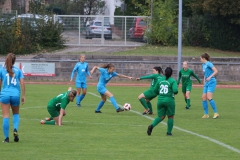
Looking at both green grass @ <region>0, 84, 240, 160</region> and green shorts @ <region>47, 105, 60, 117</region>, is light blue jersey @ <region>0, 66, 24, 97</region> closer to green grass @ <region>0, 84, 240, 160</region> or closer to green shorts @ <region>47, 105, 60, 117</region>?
green grass @ <region>0, 84, 240, 160</region>

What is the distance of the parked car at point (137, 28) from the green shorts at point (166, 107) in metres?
33.3

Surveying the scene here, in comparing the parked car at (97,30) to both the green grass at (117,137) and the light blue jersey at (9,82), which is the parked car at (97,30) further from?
the light blue jersey at (9,82)

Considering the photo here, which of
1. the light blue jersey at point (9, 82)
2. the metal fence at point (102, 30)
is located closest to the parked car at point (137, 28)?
the metal fence at point (102, 30)

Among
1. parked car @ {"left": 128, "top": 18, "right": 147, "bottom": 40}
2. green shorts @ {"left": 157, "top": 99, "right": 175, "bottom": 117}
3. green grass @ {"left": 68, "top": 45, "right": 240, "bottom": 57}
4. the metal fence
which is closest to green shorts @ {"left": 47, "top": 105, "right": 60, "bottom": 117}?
green shorts @ {"left": 157, "top": 99, "right": 175, "bottom": 117}

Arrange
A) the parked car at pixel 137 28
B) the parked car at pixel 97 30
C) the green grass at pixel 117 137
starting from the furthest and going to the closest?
the parked car at pixel 137 28, the parked car at pixel 97 30, the green grass at pixel 117 137

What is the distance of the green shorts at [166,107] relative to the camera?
13.5m

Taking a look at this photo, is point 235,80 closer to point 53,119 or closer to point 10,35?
point 10,35

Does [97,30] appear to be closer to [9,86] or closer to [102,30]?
[102,30]

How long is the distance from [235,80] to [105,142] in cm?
2540

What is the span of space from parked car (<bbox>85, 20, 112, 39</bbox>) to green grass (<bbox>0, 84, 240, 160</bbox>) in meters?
23.9

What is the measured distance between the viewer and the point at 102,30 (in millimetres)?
45938

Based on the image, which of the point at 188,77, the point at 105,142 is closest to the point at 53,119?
the point at 105,142

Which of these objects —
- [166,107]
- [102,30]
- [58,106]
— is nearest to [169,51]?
[102,30]

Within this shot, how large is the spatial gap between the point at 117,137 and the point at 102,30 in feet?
107
